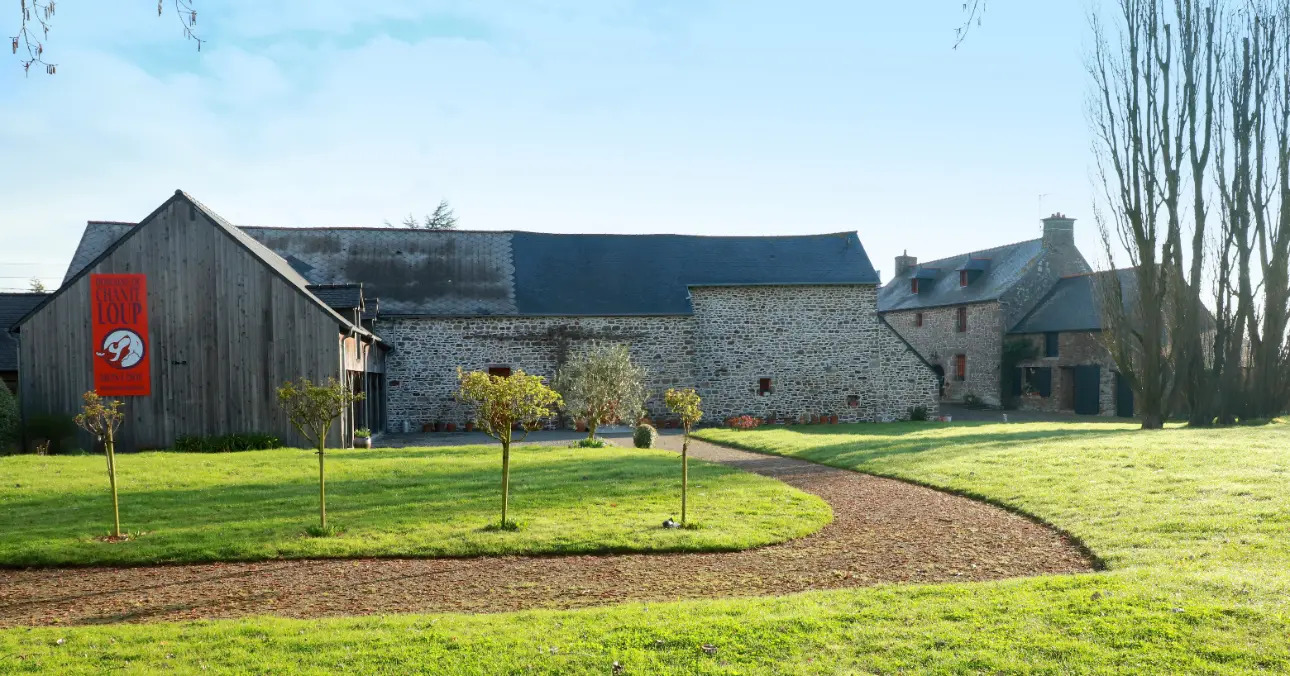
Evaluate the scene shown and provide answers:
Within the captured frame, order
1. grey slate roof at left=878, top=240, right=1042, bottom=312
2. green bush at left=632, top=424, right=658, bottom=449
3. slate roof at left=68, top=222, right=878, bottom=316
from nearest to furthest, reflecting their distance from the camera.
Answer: green bush at left=632, top=424, right=658, bottom=449 → slate roof at left=68, top=222, right=878, bottom=316 → grey slate roof at left=878, top=240, right=1042, bottom=312

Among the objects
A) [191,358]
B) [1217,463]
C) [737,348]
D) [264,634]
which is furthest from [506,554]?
[737,348]

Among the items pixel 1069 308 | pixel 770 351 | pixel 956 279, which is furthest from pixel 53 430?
pixel 956 279

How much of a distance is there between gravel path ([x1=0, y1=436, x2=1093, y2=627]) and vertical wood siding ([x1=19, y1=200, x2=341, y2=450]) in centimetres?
1115

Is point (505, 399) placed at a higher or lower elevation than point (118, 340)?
lower

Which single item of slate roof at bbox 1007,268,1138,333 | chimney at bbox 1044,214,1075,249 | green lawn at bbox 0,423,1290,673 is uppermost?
chimney at bbox 1044,214,1075,249

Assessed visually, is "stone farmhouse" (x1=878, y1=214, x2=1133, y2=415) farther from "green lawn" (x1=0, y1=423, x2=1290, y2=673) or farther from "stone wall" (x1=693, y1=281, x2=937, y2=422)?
"green lawn" (x1=0, y1=423, x2=1290, y2=673)

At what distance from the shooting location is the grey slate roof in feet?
114

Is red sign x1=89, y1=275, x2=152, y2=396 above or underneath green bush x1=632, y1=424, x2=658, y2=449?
above

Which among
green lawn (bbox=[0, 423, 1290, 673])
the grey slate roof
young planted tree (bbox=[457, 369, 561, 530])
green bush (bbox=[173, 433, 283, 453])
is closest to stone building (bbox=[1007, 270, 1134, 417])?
the grey slate roof

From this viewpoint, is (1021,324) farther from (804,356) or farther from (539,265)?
(539,265)

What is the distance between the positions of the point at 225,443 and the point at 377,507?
30.7ft

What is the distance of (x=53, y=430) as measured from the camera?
18.0 metres

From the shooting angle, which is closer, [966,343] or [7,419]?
[7,419]

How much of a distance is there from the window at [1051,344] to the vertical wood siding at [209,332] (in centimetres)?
2652
